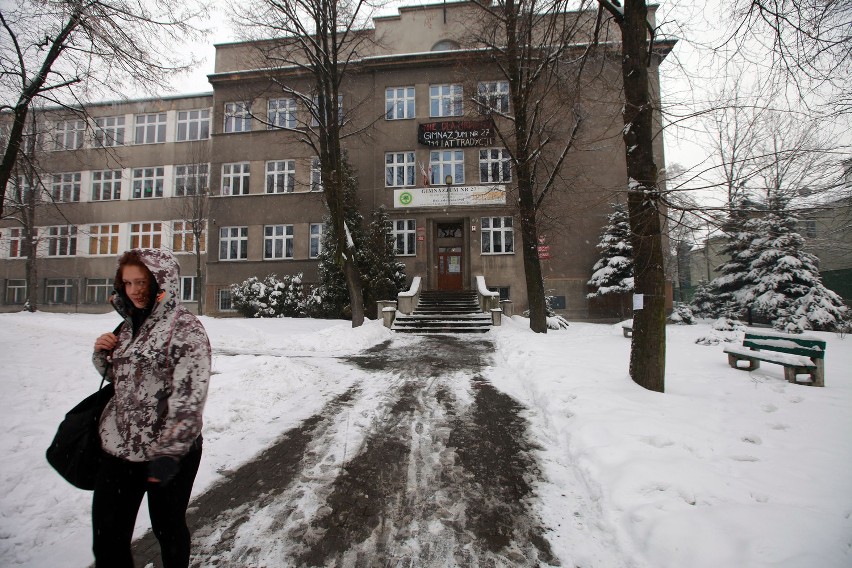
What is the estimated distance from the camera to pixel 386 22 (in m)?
22.9

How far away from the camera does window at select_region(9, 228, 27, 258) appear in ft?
84.3

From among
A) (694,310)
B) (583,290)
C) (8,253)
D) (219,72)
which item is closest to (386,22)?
(219,72)

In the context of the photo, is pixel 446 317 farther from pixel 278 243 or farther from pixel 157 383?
pixel 157 383

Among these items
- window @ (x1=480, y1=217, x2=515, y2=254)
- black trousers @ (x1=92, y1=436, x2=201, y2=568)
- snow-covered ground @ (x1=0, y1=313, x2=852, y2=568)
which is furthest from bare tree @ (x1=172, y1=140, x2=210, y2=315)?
black trousers @ (x1=92, y1=436, x2=201, y2=568)

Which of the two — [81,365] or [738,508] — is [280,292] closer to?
[81,365]

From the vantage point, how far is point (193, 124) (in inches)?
984

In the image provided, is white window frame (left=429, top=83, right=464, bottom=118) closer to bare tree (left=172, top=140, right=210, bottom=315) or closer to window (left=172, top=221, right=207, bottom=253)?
bare tree (left=172, top=140, right=210, bottom=315)

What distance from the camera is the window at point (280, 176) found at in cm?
2223

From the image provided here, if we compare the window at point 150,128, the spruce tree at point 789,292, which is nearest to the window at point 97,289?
the window at point 150,128

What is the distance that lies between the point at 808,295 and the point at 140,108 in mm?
37005

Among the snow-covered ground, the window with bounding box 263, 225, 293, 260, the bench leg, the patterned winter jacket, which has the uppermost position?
the window with bounding box 263, 225, 293, 260

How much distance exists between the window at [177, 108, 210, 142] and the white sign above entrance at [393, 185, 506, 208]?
46.8 ft

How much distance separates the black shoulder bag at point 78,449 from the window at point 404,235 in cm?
1905

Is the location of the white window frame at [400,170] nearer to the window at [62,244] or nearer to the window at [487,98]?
the window at [487,98]
